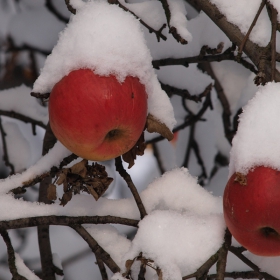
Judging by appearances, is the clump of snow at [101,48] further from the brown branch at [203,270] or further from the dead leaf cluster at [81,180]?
the brown branch at [203,270]

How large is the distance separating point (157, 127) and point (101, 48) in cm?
23

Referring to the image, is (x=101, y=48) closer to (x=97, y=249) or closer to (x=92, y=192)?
(x=92, y=192)

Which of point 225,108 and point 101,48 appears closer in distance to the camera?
point 101,48

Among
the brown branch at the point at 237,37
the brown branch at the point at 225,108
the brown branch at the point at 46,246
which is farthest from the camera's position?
the brown branch at the point at 225,108

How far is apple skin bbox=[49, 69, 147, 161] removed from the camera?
3.34 ft

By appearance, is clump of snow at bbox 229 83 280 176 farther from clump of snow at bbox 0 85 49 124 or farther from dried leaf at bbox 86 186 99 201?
clump of snow at bbox 0 85 49 124

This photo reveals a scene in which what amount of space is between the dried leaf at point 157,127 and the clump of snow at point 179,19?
302 millimetres

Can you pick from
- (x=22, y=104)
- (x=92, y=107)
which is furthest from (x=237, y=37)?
(x=22, y=104)

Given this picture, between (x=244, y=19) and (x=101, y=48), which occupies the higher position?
(x=244, y=19)

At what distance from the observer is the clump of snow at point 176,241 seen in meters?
1.03

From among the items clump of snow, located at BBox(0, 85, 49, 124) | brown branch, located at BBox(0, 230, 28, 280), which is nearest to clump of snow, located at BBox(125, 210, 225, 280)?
brown branch, located at BBox(0, 230, 28, 280)

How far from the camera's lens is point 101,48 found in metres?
1.04

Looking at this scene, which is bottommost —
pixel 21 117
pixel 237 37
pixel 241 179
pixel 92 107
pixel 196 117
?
pixel 241 179

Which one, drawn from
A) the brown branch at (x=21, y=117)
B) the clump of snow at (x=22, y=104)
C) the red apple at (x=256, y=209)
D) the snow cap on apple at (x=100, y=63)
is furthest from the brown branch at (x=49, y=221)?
the clump of snow at (x=22, y=104)
